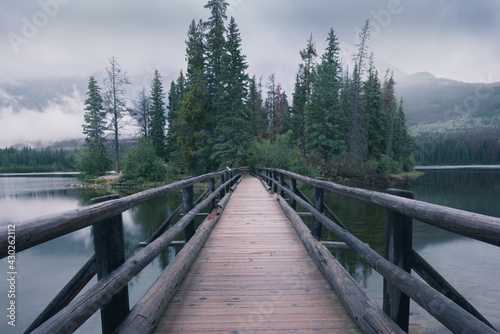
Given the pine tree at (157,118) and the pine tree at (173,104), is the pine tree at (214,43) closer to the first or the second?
the pine tree at (173,104)

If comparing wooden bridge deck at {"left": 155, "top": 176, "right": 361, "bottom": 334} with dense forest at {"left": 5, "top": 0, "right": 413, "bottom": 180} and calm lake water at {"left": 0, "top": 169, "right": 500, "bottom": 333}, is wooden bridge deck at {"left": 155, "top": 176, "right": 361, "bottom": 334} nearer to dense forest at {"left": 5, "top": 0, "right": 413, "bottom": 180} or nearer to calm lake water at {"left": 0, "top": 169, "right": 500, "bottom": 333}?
calm lake water at {"left": 0, "top": 169, "right": 500, "bottom": 333}

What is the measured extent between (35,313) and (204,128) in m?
23.8

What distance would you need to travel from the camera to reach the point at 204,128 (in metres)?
29.8

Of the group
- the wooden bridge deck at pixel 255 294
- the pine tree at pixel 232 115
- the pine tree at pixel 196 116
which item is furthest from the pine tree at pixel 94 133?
the wooden bridge deck at pixel 255 294

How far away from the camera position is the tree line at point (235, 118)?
89.4 feet

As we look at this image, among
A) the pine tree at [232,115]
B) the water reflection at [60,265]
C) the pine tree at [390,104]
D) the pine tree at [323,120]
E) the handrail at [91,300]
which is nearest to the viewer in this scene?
the handrail at [91,300]

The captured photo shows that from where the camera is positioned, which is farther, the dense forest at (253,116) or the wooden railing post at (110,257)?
the dense forest at (253,116)

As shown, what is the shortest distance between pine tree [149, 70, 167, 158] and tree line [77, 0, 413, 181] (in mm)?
154

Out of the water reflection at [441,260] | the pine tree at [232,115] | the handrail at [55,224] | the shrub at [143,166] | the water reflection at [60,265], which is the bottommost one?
the water reflection at [60,265]

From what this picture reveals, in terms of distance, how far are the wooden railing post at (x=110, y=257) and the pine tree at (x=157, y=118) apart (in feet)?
135

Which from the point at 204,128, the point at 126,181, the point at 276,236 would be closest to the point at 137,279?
the point at 276,236

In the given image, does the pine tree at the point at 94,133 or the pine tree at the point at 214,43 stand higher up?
the pine tree at the point at 214,43

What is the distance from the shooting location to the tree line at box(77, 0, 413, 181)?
27.2m

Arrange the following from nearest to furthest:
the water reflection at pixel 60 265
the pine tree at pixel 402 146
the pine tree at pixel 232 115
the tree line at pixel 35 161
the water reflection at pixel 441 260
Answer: the water reflection at pixel 441 260 → the water reflection at pixel 60 265 → the pine tree at pixel 232 115 → the pine tree at pixel 402 146 → the tree line at pixel 35 161
